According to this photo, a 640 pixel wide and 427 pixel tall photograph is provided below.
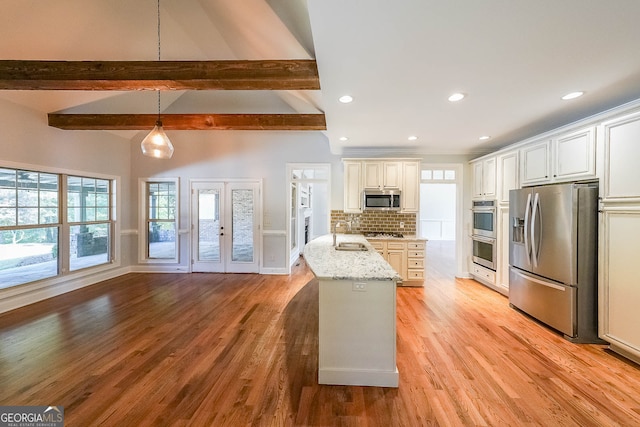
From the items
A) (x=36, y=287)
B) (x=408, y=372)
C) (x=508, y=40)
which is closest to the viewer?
(x=508, y=40)

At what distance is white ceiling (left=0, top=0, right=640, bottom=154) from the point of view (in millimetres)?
1534

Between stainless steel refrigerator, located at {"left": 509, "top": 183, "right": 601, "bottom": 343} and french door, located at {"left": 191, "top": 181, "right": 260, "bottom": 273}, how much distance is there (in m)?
4.56

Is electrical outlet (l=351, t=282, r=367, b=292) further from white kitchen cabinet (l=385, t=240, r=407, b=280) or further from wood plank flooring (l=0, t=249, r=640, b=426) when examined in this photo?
white kitchen cabinet (l=385, t=240, r=407, b=280)

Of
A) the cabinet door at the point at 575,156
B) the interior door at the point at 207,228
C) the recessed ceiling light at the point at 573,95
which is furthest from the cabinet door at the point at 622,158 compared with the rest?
the interior door at the point at 207,228

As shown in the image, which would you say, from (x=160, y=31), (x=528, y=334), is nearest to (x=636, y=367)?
(x=528, y=334)

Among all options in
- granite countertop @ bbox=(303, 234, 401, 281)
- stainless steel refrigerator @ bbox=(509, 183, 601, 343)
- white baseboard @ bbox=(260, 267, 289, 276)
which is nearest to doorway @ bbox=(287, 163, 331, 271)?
white baseboard @ bbox=(260, 267, 289, 276)

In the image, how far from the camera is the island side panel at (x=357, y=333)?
6.70ft

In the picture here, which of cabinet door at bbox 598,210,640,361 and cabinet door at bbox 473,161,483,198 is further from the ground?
cabinet door at bbox 473,161,483,198

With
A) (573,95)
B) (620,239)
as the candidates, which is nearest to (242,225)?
(573,95)

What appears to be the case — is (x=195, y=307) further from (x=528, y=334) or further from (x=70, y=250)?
(x=528, y=334)

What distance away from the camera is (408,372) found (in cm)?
222

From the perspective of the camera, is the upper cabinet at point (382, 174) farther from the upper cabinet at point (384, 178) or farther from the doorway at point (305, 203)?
the doorway at point (305, 203)

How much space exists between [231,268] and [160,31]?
4.17 metres

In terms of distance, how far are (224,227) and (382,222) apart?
3.31m
